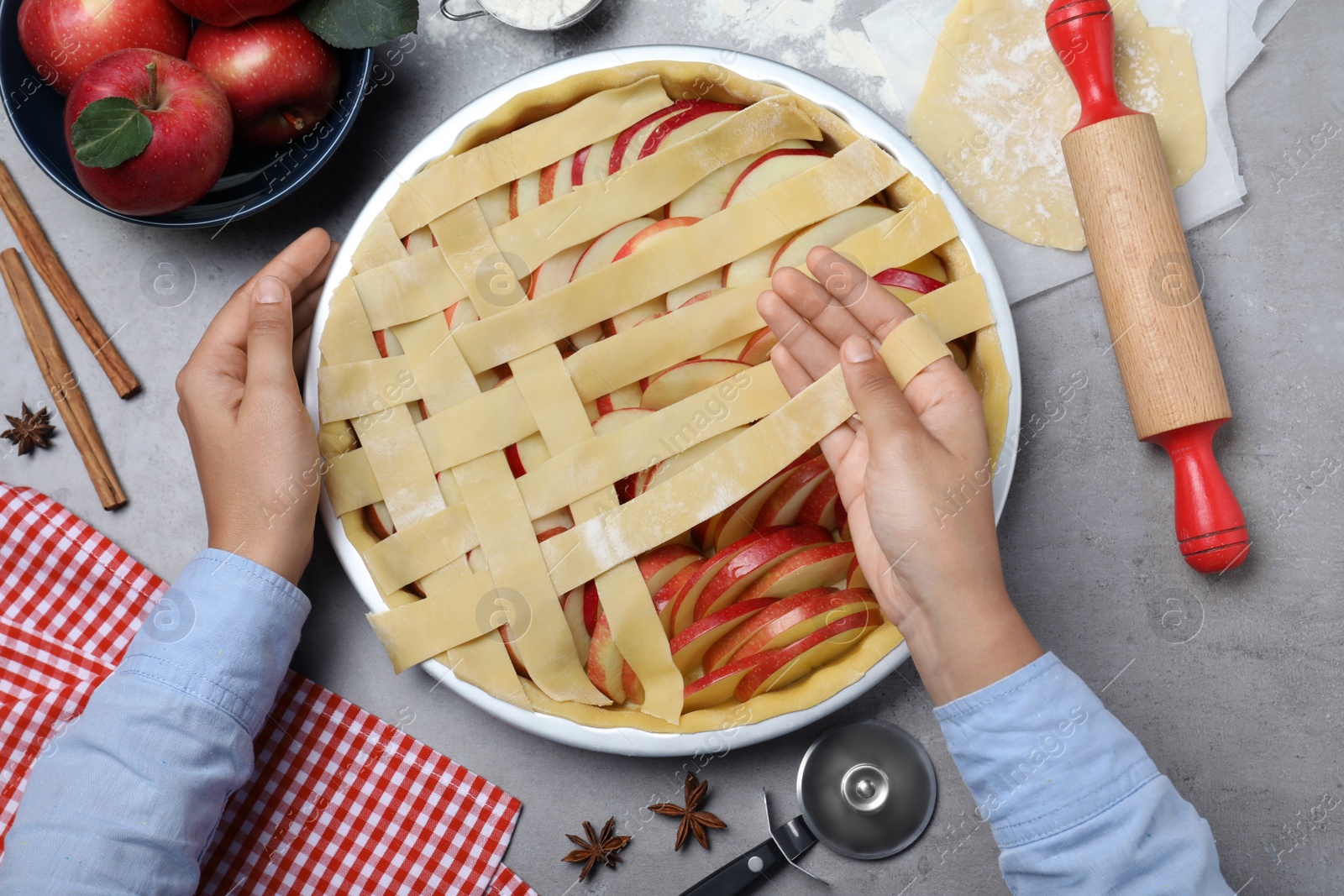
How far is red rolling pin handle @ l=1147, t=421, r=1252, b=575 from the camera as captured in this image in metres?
0.90

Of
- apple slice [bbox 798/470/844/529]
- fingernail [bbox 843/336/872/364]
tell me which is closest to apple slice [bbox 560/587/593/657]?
apple slice [bbox 798/470/844/529]

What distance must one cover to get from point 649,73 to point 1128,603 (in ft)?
2.53

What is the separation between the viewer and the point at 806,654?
2.61 ft

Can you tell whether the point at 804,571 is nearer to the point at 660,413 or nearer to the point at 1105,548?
the point at 660,413

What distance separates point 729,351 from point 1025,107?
0.47 metres

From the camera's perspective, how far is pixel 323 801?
3.07ft

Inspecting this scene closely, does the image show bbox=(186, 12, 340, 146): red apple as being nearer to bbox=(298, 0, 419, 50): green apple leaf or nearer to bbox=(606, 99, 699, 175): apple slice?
bbox=(298, 0, 419, 50): green apple leaf

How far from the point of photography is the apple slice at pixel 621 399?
0.84 metres

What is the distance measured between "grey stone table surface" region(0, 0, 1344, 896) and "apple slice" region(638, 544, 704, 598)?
0.86ft

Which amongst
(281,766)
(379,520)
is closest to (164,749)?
(281,766)

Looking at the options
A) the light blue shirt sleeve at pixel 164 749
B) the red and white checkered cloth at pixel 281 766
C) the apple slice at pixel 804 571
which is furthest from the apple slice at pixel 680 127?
the red and white checkered cloth at pixel 281 766

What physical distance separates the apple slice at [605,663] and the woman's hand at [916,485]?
0.25 m

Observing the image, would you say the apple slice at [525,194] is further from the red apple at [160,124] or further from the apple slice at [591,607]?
the apple slice at [591,607]

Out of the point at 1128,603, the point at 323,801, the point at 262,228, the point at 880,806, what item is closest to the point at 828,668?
the point at 880,806
